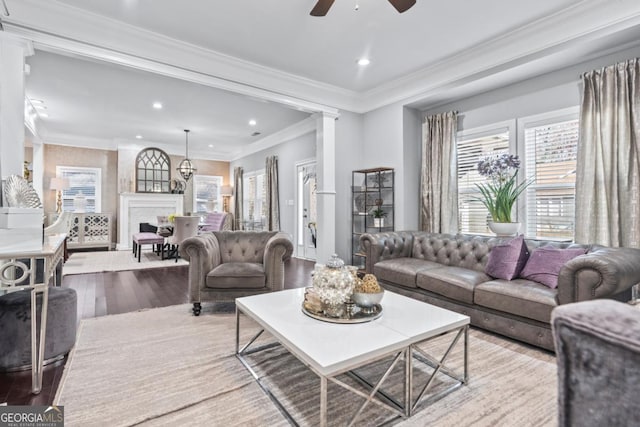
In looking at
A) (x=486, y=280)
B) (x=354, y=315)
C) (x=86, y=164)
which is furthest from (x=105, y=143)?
(x=486, y=280)

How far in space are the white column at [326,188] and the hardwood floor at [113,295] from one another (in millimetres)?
591

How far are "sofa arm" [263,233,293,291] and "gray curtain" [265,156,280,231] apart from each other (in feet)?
14.3

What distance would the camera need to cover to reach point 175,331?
8.80 ft

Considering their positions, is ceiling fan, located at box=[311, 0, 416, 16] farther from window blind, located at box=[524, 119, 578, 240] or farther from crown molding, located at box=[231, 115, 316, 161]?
crown molding, located at box=[231, 115, 316, 161]

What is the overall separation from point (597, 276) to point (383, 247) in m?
2.04

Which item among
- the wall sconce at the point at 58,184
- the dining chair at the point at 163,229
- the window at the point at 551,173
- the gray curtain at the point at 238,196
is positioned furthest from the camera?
the gray curtain at the point at 238,196

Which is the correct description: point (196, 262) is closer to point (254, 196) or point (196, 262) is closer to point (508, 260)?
point (508, 260)

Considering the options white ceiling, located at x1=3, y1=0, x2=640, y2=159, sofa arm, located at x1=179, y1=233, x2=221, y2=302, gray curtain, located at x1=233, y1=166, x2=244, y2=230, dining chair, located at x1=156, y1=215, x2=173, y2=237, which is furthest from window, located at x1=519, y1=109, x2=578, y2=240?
gray curtain, located at x1=233, y1=166, x2=244, y2=230

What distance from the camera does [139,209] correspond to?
26.8ft

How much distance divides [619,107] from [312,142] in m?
4.63

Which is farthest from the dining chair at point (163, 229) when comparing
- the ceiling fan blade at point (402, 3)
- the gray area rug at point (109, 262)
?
the ceiling fan blade at point (402, 3)

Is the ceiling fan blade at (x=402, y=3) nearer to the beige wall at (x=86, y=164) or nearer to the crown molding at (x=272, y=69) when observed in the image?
the crown molding at (x=272, y=69)

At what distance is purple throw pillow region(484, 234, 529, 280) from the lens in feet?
9.23

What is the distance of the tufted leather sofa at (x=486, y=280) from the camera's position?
2.15 meters
